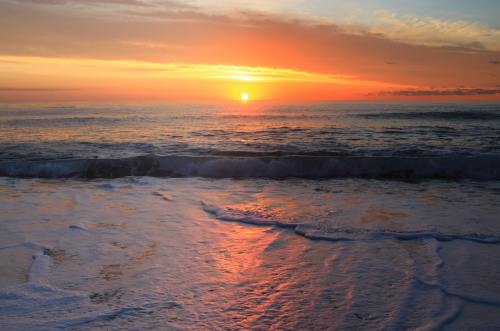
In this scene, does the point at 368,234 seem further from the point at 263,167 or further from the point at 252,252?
the point at 263,167

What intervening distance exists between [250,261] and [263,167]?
9206 mm

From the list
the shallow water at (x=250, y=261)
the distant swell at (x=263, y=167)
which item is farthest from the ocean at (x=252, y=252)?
the distant swell at (x=263, y=167)

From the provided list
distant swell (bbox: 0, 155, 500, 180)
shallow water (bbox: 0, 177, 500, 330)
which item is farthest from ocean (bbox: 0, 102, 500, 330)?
distant swell (bbox: 0, 155, 500, 180)

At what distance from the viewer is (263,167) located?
14344mm

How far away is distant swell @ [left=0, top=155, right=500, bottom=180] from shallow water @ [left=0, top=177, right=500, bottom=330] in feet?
13.3

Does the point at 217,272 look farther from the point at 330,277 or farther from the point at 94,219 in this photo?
the point at 94,219

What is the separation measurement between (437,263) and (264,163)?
962 centimetres

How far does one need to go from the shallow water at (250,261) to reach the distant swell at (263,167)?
13.3ft

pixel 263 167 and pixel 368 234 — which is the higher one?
pixel 263 167

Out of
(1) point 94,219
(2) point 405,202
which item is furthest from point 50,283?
(2) point 405,202

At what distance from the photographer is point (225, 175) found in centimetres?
1357

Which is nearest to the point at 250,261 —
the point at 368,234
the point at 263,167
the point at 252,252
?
the point at 252,252

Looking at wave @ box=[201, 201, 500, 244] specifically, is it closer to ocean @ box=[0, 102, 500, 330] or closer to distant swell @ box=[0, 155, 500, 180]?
ocean @ box=[0, 102, 500, 330]

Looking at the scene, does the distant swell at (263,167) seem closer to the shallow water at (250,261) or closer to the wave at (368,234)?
the shallow water at (250,261)
